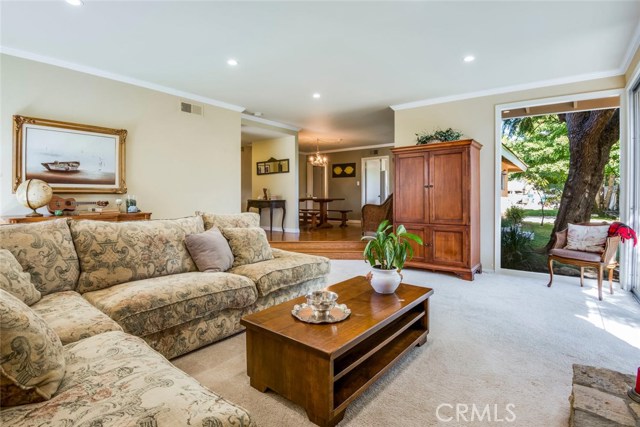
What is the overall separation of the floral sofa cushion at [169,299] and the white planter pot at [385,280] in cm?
97

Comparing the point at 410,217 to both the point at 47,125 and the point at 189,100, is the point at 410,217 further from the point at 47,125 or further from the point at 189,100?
the point at 47,125

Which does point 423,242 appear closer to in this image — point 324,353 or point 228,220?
point 228,220

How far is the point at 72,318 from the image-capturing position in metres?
1.58

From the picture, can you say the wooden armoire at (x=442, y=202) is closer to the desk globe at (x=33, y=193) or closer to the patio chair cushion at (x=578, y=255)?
the patio chair cushion at (x=578, y=255)

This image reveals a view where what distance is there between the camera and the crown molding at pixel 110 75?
3.34 meters

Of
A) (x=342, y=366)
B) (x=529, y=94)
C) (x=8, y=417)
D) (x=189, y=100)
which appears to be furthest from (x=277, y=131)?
(x=8, y=417)

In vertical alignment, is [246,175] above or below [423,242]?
above

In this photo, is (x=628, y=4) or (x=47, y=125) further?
(x=47, y=125)

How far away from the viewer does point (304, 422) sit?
1530 mm

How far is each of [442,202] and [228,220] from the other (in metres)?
2.83

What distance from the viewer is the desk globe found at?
3.15 meters

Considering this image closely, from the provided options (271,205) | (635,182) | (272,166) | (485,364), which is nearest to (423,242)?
(635,182)

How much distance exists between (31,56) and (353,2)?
3461 mm

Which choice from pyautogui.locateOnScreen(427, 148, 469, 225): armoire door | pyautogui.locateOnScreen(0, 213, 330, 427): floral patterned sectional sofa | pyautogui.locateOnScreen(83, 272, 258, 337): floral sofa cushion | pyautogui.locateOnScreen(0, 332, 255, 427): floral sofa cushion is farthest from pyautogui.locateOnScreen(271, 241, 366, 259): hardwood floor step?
pyautogui.locateOnScreen(0, 332, 255, 427): floral sofa cushion
